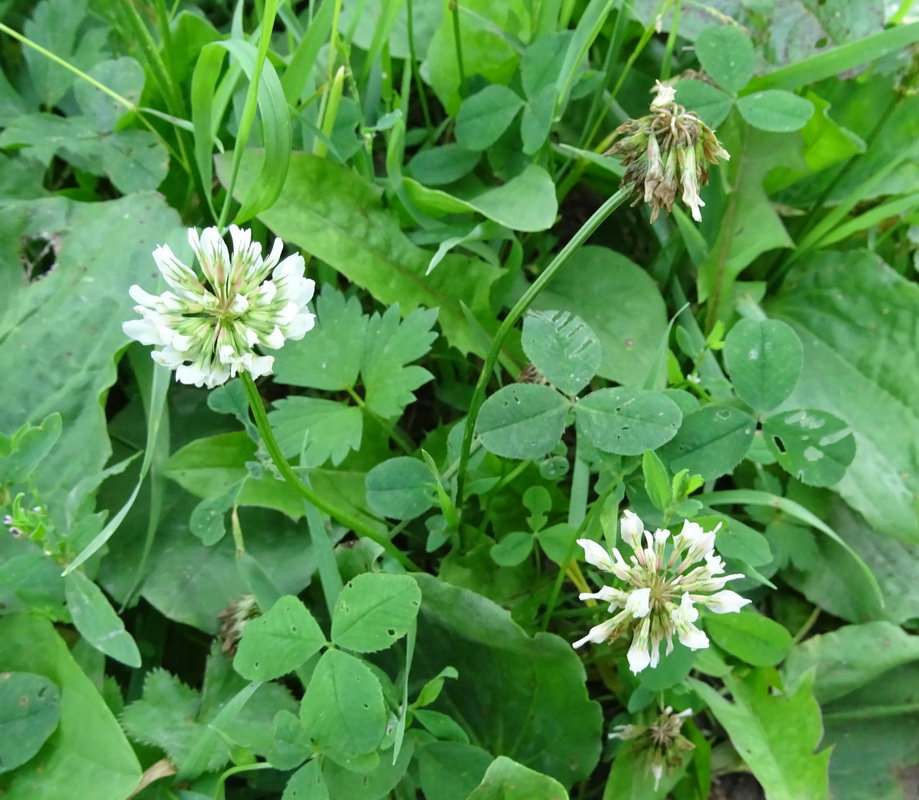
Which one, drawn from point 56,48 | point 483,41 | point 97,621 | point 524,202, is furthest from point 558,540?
point 56,48

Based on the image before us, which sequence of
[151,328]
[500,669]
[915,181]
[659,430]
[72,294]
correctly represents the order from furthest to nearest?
[915,181] → [72,294] → [500,669] → [659,430] → [151,328]

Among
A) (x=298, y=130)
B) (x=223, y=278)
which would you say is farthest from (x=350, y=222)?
(x=223, y=278)

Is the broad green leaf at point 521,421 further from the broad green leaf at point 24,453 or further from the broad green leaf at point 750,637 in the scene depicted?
the broad green leaf at point 24,453

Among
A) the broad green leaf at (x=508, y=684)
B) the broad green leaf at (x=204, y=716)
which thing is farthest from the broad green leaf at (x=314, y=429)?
the broad green leaf at (x=204, y=716)

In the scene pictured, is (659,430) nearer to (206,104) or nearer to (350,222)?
(350,222)

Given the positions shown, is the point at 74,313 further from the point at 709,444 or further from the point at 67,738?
the point at 709,444

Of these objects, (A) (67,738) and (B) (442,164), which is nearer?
(A) (67,738)
